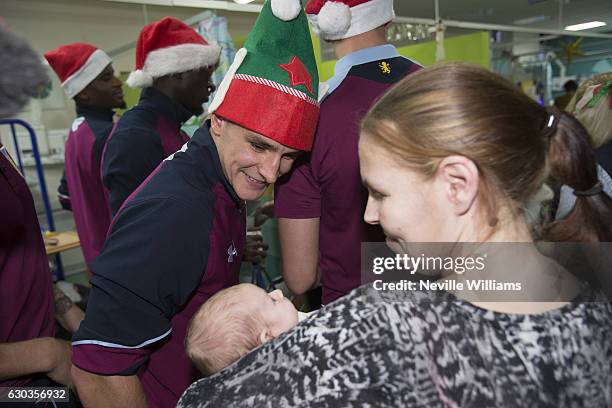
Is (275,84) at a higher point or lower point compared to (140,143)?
higher

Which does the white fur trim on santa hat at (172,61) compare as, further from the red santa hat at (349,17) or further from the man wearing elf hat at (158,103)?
the red santa hat at (349,17)

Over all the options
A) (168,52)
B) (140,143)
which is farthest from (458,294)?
(168,52)

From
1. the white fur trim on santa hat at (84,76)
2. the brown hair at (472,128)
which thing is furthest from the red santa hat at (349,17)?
the white fur trim on santa hat at (84,76)

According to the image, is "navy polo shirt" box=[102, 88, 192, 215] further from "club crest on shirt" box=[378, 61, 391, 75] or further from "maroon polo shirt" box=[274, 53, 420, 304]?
"club crest on shirt" box=[378, 61, 391, 75]

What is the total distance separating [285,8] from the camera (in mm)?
1285

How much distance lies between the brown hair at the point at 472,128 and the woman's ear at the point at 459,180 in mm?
13

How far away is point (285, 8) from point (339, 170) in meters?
0.53

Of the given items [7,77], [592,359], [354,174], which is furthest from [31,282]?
[592,359]

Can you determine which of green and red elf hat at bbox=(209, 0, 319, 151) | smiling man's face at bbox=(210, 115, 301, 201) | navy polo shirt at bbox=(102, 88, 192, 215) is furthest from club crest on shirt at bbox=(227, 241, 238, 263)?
navy polo shirt at bbox=(102, 88, 192, 215)

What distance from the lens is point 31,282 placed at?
123cm

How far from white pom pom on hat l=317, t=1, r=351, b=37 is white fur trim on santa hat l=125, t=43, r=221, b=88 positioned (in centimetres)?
107

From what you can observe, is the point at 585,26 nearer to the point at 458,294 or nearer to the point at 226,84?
the point at 226,84

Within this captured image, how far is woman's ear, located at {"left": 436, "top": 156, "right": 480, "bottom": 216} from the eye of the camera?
0.75 m

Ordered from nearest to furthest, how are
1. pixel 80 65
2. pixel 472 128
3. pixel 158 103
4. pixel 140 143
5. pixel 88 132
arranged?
pixel 472 128
pixel 140 143
pixel 158 103
pixel 88 132
pixel 80 65
